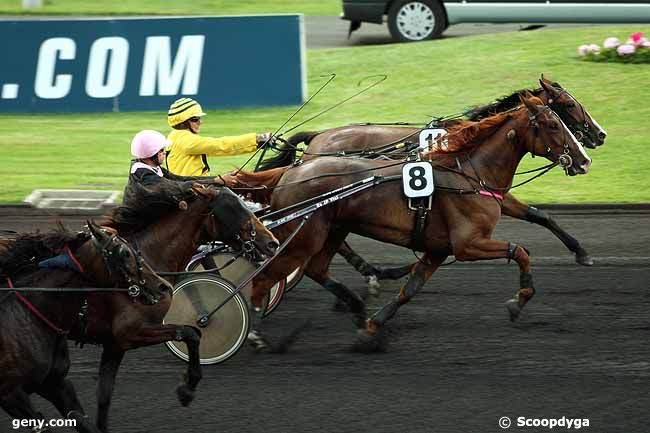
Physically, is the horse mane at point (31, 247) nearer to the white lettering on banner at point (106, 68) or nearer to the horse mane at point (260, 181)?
the horse mane at point (260, 181)

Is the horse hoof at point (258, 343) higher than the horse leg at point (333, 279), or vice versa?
the horse leg at point (333, 279)

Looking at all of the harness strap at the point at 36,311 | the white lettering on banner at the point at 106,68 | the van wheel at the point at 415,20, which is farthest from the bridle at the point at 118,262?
the van wheel at the point at 415,20

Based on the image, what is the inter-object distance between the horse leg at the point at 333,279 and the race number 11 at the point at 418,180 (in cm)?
71

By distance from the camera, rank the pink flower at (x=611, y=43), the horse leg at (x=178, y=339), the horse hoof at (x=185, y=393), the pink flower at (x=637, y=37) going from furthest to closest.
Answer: the pink flower at (x=611, y=43), the pink flower at (x=637, y=37), the horse hoof at (x=185, y=393), the horse leg at (x=178, y=339)

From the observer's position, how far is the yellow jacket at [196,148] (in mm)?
8727

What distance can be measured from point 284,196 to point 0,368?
2.96m

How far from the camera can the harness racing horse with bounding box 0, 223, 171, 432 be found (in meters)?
6.12

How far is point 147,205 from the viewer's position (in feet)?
22.7

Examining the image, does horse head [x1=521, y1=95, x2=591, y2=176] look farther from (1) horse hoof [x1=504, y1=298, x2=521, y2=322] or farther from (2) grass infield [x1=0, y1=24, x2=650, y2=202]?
(2) grass infield [x1=0, y1=24, x2=650, y2=202]

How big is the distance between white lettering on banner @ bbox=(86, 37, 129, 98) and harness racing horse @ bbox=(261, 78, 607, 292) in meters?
6.47

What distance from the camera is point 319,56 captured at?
19078 millimetres

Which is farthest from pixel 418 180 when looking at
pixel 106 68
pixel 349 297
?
pixel 106 68

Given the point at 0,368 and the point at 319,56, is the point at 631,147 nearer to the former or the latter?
the point at 319,56

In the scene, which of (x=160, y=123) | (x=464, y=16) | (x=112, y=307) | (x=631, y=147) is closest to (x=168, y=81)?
(x=160, y=123)
